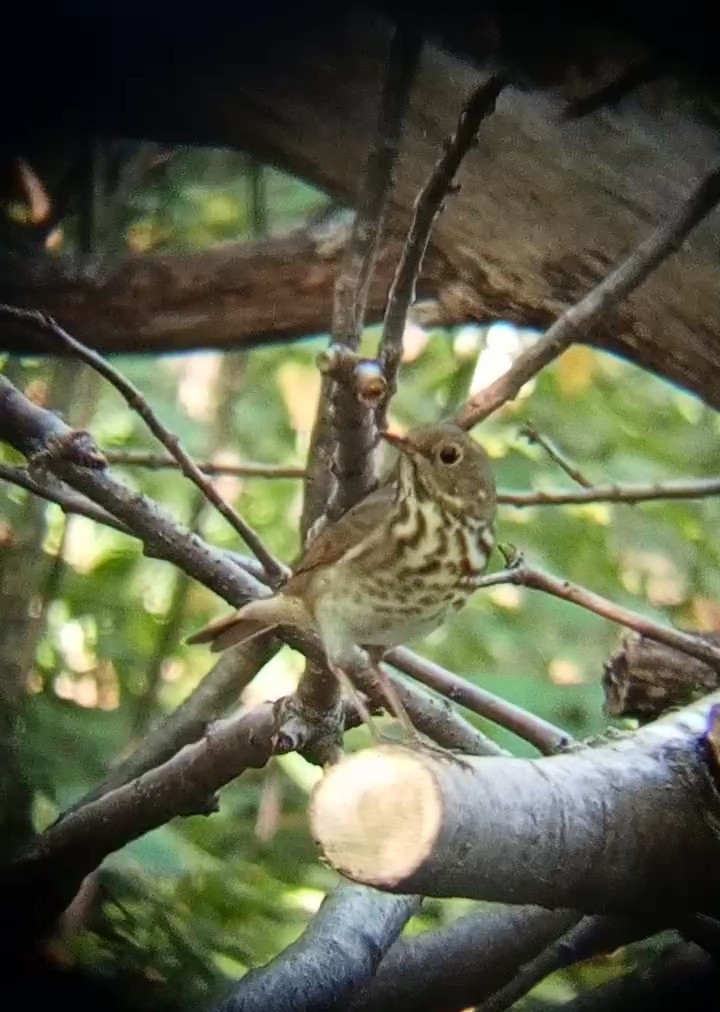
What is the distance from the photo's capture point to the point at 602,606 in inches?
29.2

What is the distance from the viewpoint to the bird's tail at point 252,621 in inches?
27.2

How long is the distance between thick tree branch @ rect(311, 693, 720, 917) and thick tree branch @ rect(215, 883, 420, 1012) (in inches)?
4.4

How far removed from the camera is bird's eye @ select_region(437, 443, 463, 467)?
653mm

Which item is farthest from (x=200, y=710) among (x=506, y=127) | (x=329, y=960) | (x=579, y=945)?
(x=506, y=127)

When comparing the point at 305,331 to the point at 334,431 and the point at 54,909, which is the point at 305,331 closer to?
the point at 334,431

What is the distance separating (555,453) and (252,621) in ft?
0.71

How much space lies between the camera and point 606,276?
72 centimetres

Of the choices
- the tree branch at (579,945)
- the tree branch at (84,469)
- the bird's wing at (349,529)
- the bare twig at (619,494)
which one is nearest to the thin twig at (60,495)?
the tree branch at (84,469)

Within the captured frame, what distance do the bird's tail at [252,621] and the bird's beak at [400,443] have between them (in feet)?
0.35

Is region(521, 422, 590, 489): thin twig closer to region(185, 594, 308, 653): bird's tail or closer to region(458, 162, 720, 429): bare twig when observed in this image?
region(458, 162, 720, 429): bare twig

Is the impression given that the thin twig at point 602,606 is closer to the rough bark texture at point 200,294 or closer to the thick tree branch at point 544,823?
the thick tree branch at point 544,823

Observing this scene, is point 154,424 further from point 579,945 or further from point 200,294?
point 579,945

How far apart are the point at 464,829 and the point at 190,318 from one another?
13.0 inches

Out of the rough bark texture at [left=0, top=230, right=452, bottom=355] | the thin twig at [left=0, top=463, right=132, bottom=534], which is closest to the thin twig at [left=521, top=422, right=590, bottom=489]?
the rough bark texture at [left=0, top=230, right=452, bottom=355]
